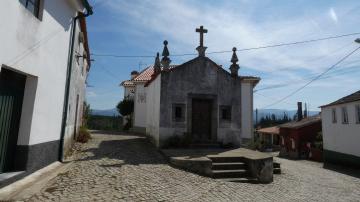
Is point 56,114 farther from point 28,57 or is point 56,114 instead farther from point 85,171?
point 28,57

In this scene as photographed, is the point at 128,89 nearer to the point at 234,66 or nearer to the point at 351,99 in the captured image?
the point at 234,66

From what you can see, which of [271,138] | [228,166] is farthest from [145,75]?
[271,138]

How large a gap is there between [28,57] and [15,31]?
853 mm

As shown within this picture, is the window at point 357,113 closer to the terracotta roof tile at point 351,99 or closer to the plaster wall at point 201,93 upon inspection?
the terracotta roof tile at point 351,99

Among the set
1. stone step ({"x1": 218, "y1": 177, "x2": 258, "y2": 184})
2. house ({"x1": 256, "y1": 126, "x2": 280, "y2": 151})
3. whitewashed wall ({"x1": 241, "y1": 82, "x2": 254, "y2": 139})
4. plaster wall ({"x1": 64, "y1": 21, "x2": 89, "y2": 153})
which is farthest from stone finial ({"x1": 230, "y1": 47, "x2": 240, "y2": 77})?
house ({"x1": 256, "y1": 126, "x2": 280, "y2": 151})

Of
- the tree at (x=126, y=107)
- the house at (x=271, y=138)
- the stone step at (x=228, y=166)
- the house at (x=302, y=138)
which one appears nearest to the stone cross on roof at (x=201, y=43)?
the stone step at (x=228, y=166)

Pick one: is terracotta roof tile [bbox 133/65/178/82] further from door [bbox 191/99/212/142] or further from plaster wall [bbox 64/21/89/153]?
plaster wall [bbox 64/21/89/153]

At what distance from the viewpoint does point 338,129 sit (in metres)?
20.5

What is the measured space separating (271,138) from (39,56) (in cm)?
4010

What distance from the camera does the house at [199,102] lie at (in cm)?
1371

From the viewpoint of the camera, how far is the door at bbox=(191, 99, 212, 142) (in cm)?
1423

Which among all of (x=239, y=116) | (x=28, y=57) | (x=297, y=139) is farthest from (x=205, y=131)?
(x=297, y=139)

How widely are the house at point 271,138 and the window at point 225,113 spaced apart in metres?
22.9

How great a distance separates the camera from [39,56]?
6.95 metres
